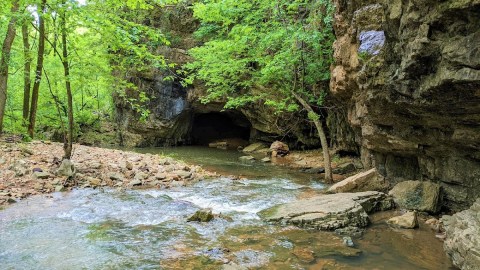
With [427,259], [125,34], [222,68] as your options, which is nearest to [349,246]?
[427,259]

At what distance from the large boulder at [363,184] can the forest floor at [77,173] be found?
4652 millimetres

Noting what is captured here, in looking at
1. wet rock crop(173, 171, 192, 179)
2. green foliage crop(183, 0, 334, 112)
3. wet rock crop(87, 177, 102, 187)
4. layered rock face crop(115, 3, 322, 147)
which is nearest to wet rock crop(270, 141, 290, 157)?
layered rock face crop(115, 3, 322, 147)

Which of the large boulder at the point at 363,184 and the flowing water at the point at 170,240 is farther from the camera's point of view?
the large boulder at the point at 363,184

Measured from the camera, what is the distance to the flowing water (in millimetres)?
4727

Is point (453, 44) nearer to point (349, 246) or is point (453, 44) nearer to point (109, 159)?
point (349, 246)

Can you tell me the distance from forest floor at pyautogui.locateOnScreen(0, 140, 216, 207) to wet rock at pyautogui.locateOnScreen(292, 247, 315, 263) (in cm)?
545

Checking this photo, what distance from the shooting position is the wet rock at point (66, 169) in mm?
8852

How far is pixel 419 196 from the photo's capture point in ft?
26.1

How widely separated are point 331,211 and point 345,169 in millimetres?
7511

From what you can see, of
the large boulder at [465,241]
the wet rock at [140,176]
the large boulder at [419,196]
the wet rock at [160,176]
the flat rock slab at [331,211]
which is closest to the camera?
the large boulder at [465,241]

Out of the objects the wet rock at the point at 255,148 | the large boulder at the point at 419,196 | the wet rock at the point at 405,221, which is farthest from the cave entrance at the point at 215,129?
the wet rock at the point at 405,221

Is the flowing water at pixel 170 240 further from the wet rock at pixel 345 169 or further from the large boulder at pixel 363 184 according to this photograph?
the wet rock at pixel 345 169

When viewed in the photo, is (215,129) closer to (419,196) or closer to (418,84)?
(419,196)

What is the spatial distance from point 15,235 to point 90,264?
5.69 ft
